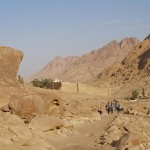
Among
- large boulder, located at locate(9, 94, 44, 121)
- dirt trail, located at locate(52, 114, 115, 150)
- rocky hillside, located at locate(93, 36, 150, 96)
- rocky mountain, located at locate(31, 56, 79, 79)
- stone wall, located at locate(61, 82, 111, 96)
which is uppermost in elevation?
rocky mountain, located at locate(31, 56, 79, 79)

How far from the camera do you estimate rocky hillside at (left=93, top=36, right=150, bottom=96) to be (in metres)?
70.4

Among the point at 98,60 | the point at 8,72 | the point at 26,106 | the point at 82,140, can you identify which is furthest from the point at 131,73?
the point at 82,140

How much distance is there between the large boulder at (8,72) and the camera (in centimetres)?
1788

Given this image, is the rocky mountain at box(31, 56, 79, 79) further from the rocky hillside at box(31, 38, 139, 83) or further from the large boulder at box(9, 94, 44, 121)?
the large boulder at box(9, 94, 44, 121)

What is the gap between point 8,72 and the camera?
19359 mm

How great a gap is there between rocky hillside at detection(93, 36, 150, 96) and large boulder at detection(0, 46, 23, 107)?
46.4 metres

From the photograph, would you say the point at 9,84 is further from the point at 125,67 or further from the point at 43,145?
the point at 125,67

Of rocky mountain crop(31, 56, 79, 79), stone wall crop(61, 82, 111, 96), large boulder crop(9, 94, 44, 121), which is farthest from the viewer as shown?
rocky mountain crop(31, 56, 79, 79)

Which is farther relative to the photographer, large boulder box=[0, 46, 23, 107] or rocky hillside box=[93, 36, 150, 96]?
rocky hillside box=[93, 36, 150, 96]

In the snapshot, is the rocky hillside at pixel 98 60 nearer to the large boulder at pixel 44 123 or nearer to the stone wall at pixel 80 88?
the stone wall at pixel 80 88

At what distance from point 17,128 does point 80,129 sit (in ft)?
18.8

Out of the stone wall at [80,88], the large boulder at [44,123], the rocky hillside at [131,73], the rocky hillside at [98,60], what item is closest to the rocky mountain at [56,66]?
the rocky hillside at [98,60]

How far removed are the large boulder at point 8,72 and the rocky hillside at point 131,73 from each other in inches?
1826

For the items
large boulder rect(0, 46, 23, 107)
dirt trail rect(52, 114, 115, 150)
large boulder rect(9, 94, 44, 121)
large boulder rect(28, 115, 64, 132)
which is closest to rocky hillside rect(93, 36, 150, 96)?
dirt trail rect(52, 114, 115, 150)
